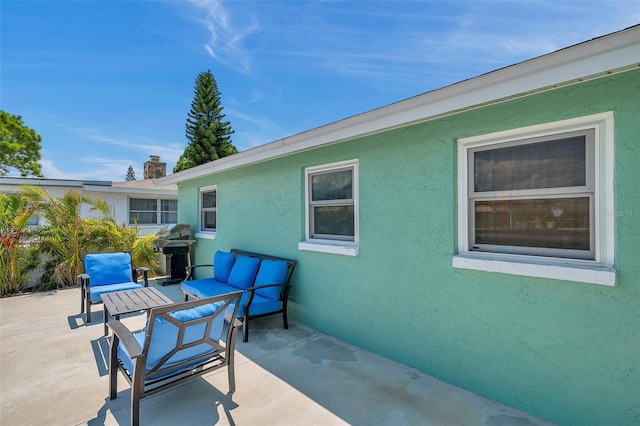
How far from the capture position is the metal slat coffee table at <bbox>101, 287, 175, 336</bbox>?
4158 millimetres

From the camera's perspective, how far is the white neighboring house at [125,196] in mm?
12625

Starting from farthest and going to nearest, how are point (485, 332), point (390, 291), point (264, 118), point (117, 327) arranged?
point (264, 118)
point (390, 291)
point (485, 332)
point (117, 327)

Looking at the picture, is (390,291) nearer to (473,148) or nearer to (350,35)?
(473,148)

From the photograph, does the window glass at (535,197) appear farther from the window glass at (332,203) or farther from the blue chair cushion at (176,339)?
the blue chair cushion at (176,339)

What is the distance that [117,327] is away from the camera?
2934mm

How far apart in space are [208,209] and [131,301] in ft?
14.3

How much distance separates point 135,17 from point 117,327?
7.54 meters

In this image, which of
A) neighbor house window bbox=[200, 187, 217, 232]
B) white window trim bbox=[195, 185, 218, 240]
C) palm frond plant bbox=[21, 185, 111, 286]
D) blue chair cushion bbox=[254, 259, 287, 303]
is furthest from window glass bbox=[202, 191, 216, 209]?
blue chair cushion bbox=[254, 259, 287, 303]

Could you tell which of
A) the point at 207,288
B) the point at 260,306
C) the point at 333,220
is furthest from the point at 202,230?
the point at 333,220

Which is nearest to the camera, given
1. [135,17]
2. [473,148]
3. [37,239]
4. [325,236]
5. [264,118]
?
[473,148]

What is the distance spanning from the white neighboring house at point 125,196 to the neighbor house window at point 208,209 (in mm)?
4066

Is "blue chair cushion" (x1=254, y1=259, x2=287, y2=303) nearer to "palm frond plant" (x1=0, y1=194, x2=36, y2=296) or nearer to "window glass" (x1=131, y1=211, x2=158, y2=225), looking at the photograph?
"palm frond plant" (x1=0, y1=194, x2=36, y2=296)

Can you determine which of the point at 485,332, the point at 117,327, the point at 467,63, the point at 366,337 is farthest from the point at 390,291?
the point at 467,63

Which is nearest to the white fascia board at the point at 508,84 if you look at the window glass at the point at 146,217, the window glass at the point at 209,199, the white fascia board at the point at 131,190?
the window glass at the point at 209,199
